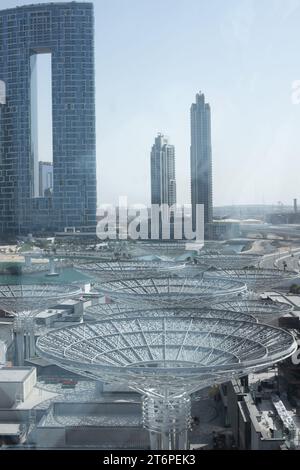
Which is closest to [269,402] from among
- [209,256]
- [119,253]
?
[209,256]

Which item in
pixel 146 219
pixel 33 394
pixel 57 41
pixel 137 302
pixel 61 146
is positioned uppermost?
pixel 57 41

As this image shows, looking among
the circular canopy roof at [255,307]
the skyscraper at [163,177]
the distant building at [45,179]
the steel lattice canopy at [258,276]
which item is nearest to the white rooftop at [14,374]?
the circular canopy roof at [255,307]

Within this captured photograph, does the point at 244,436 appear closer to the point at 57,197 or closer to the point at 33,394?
the point at 33,394

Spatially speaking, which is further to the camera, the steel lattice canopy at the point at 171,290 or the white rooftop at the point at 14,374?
the steel lattice canopy at the point at 171,290

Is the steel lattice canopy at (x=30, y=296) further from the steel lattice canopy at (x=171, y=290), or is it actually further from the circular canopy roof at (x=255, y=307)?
the circular canopy roof at (x=255, y=307)

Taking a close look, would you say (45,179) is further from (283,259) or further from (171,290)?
(171,290)

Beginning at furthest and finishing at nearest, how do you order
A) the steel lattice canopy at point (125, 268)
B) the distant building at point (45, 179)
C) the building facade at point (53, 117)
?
the distant building at point (45, 179) → the building facade at point (53, 117) → the steel lattice canopy at point (125, 268)
